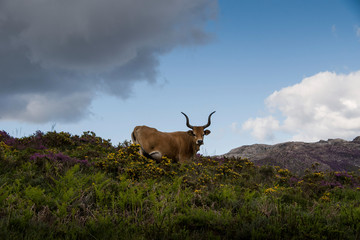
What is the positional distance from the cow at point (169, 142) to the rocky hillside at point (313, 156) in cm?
653

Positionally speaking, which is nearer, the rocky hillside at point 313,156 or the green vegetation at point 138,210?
the green vegetation at point 138,210

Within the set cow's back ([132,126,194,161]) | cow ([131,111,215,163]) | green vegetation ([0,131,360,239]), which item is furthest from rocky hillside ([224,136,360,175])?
green vegetation ([0,131,360,239])

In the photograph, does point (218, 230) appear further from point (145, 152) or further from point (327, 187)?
point (145, 152)

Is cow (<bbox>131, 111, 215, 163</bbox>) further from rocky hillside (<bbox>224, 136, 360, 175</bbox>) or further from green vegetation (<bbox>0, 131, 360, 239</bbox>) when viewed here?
rocky hillside (<bbox>224, 136, 360, 175</bbox>)

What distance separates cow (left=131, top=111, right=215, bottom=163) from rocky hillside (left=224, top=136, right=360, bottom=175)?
6.53 m

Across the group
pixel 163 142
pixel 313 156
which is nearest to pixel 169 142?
pixel 163 142

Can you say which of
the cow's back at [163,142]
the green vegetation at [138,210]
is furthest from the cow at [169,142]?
the green vegetation at [138,210]

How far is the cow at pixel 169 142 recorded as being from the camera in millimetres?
13805

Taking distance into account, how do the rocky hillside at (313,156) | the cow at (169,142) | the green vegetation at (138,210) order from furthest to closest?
the rocky hillside at (313,156), the cow at (169,142), the green vegetation at (138,210)

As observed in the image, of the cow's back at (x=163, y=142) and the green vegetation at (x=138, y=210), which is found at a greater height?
the cow's back at (x=163, y=142)

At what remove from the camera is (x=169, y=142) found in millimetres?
14148

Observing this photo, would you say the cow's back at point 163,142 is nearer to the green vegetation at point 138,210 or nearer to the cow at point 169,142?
the cow at point 169,142

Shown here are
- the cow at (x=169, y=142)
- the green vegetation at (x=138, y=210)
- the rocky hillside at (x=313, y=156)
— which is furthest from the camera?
the rocky hillside at (x=313, y=156)

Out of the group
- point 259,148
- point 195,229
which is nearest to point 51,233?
point 195,229
